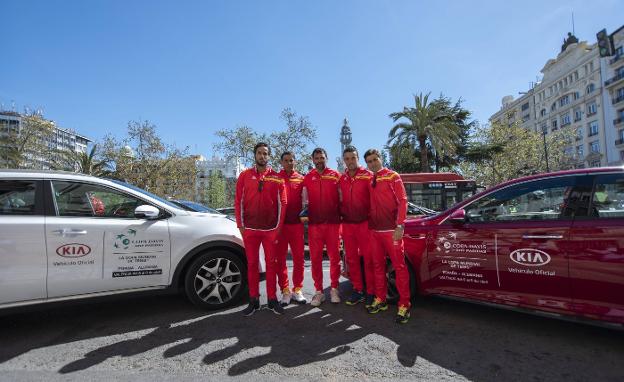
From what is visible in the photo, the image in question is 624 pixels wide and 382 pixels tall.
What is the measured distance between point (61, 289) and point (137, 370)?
4.58 feet

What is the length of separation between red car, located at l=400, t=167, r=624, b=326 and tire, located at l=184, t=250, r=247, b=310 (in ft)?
7.17

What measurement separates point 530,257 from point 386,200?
152 centimetres

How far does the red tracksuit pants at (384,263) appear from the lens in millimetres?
4188

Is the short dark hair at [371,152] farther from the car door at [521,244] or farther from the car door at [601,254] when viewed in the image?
the car door at [601,254]

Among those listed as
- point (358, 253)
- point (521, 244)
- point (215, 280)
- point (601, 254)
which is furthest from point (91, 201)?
point (601, 254)

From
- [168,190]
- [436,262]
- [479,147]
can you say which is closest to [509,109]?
[479,147]

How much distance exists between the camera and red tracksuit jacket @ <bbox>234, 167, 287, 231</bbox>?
A: 4.45 m

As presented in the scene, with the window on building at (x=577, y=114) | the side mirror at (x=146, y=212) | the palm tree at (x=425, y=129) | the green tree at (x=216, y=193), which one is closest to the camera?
the side mirror at (x=146, y=212)

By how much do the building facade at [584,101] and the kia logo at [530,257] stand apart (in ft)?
152

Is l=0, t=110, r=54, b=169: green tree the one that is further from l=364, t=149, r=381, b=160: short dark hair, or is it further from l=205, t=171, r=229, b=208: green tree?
l=364, t=149, r=381, b=160: short dark hair

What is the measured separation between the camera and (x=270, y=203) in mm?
4488

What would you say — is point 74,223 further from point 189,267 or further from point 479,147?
point 479,147

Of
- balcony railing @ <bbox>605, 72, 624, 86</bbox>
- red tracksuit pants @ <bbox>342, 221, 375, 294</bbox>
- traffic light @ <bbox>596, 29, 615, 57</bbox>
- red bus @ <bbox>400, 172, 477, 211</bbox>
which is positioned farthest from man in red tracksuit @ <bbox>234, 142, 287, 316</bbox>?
balcony railing @ <bbox>605, 72, 624, 86</bbox>

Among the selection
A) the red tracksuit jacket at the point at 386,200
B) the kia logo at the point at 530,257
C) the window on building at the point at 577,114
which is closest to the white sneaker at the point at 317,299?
the red tracksuit jacket at the point at 386,200
